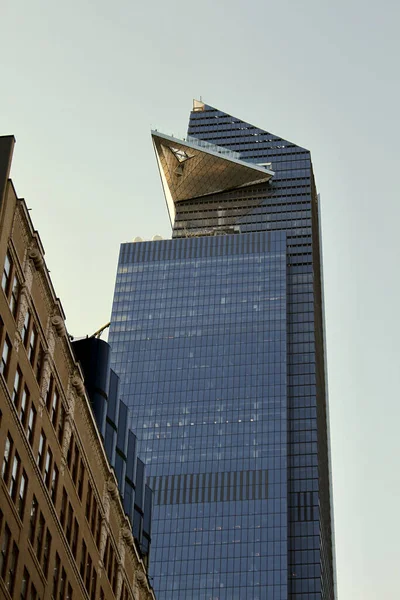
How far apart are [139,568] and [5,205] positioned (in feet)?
110

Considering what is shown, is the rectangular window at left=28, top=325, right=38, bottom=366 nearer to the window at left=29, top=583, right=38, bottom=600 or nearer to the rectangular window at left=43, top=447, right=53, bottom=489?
the rectangular window at left=43, top=447, right=53, bottom=489

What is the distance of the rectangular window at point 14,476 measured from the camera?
5162 centimetres

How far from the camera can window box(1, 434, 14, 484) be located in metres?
50.5

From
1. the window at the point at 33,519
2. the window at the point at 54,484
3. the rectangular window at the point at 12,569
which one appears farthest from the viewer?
the window at the point at 54,484

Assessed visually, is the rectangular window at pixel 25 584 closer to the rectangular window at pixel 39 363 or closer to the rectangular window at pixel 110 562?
the rectangular window at pixel 39 363

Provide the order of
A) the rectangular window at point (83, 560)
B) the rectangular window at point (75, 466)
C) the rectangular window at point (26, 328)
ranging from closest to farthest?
the rectangular window at point (26, 328), the rectangular window at point (83, 560), the rectangular window at point (75, 466)

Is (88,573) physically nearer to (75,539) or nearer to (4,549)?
(75,539)

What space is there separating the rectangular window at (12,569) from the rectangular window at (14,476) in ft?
7.11

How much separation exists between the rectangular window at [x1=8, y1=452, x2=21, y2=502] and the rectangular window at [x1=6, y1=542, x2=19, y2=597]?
2.17 m

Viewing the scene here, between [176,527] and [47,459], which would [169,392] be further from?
[47,459]

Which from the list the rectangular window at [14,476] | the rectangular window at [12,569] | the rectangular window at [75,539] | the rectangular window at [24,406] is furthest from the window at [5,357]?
the rectangular window at [75,539]

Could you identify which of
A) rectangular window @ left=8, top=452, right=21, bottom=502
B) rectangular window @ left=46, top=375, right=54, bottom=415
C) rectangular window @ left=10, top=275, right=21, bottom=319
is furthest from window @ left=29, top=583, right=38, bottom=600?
rectangular window @ left=10, top=275, right=21, bottom=319

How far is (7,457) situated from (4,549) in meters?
3.94

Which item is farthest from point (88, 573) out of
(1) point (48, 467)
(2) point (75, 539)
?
(1) point (48, 467)
